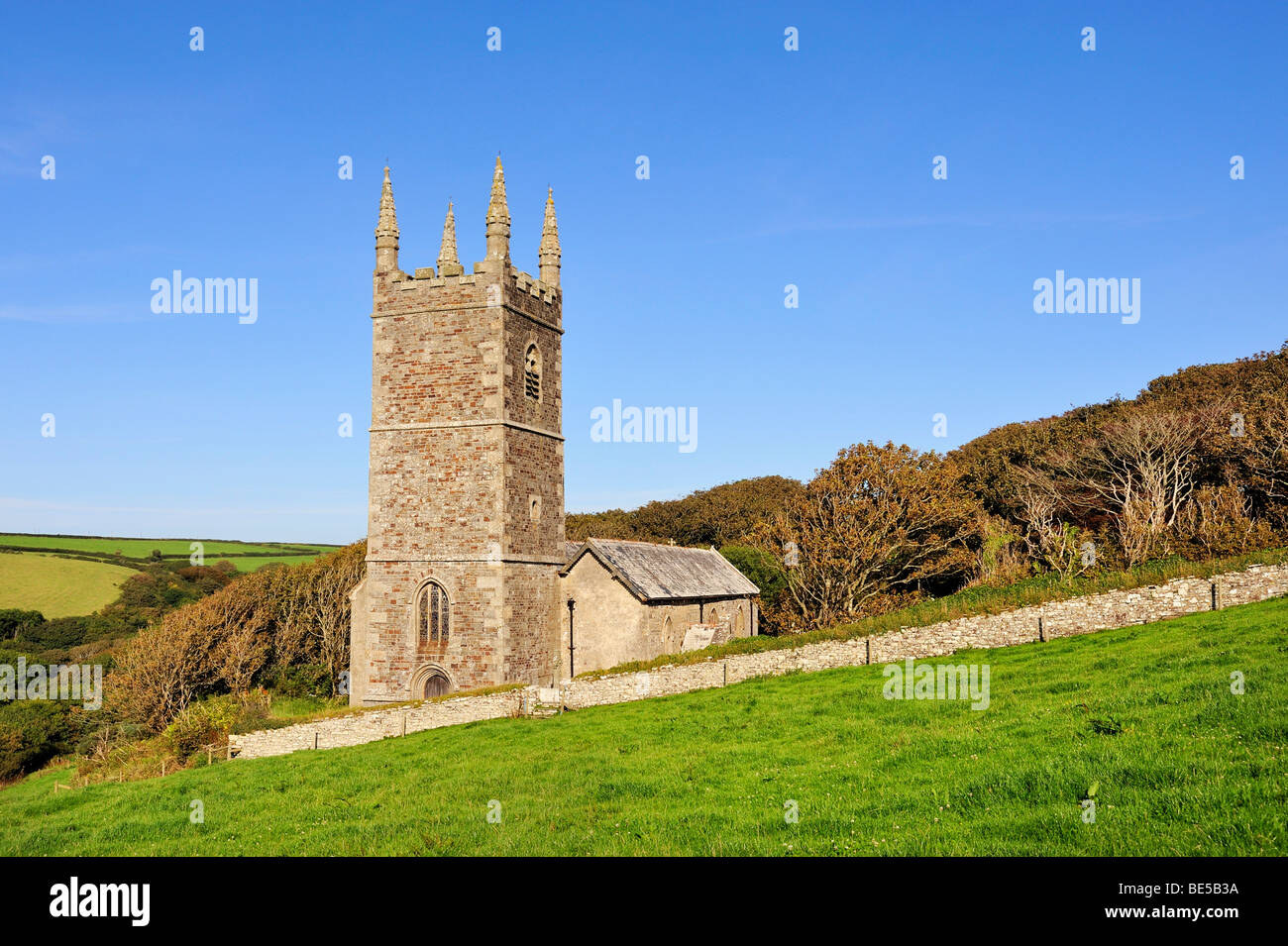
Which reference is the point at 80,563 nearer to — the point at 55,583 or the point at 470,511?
the point at 55,583

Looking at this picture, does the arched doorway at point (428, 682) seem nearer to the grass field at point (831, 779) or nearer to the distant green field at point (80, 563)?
the grass field at point (831, 779)

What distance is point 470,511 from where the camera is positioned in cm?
2922

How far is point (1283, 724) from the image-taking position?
32.5 ft

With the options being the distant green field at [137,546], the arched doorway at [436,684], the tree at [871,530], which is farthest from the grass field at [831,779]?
the distant green field at [137,546]

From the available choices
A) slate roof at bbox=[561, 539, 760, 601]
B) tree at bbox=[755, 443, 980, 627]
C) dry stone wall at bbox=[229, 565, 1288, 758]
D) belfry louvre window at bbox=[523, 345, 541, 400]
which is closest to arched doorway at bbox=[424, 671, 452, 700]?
dry stone wall at bbox=[229, 565, 1288, 758]

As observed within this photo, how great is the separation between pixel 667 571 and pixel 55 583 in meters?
61.7

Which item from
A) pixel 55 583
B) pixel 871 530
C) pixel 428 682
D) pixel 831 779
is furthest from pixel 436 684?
pixel 55 583

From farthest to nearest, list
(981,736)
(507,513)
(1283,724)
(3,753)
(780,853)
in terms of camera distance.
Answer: (3,753)
(507,513)
(981,736)
(1283,724)
(780,853)

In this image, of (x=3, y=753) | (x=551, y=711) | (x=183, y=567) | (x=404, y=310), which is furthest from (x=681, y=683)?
(x=183, y=567)

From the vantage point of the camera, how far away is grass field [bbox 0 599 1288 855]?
28.2 feet

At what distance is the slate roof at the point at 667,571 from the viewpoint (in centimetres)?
3200

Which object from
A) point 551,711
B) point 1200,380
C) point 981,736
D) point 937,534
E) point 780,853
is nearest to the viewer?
point 780,853
